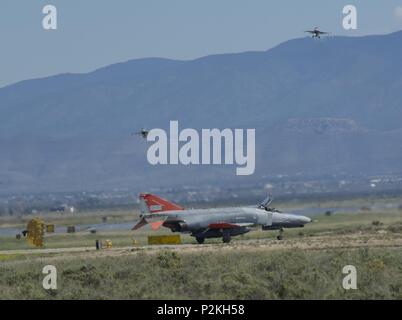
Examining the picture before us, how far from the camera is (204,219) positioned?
219 ft

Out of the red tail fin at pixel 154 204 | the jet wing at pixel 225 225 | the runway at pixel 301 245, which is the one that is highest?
the red tail fin at pixel 154 204

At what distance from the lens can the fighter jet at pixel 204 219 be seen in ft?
218

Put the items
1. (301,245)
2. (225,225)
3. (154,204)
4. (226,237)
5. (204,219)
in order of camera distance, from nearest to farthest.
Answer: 1. (301,245)
2. (225,225)
3. (226,237)
4. (204,219)
5. (154,204)

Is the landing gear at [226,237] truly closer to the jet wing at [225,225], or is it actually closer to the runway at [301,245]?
the jet wing at [225,225]

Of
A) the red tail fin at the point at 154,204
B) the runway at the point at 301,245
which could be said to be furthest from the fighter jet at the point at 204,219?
the runway at the point at 301,245

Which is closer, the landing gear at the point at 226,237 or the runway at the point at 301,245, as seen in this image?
the runway at the point at 301,245

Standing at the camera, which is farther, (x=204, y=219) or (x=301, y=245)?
(x=204, y=219)

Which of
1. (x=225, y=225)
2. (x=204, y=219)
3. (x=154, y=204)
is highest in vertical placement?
(x=154, y=204)

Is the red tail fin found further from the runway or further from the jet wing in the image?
the runway

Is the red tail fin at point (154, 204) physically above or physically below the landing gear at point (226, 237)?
above

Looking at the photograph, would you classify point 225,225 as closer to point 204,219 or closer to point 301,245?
point 204,219

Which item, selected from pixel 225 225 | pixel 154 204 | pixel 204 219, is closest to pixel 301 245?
pixel 225 225

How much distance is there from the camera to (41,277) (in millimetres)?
43281

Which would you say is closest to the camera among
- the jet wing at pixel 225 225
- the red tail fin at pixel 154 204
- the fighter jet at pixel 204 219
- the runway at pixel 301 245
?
the runway at pixel 301 245
